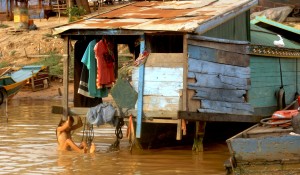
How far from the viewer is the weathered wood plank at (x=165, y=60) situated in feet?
33.4

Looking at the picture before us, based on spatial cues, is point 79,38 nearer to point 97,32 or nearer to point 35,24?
point 97,32

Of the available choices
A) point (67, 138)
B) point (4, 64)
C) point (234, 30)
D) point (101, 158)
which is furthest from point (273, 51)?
point (4, 64)

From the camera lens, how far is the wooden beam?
987cm

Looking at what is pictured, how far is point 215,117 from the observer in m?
10.4

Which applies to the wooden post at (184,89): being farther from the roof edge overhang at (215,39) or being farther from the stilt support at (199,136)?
the stilt support at (199,136)

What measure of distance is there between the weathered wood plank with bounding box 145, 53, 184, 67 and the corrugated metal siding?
0.64 meters

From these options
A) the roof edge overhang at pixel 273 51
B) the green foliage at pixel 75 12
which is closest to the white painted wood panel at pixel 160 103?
the roof edge overhang at pixel 273 51

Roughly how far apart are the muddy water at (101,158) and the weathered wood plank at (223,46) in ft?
5.51

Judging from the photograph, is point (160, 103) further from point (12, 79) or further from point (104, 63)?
point (12, 79)

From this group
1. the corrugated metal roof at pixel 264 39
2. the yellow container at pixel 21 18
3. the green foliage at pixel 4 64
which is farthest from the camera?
the yellow container at pixel 21 18

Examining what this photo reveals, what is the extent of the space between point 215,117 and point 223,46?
4.12ft

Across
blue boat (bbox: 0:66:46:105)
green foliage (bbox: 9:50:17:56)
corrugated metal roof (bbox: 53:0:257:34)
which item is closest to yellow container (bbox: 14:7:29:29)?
green foliage (bbox: 9:50:17:56)

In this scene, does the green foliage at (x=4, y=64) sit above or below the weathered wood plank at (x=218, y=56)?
below

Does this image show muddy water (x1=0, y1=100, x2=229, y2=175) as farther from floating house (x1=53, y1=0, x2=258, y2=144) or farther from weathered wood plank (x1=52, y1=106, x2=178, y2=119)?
weathered wood plank (x1=52, y1=106, x2=178, y2=119)
